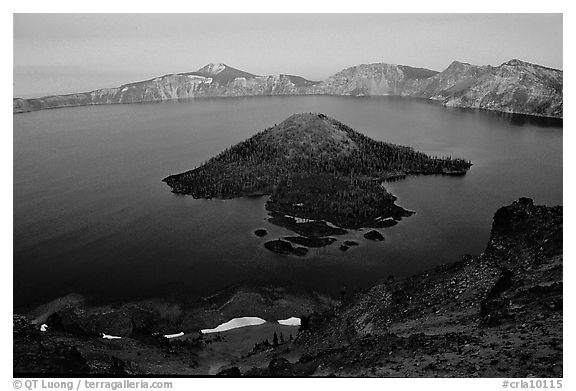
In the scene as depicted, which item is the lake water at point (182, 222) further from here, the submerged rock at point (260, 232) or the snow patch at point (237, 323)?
the snow patch at point (237, 323)

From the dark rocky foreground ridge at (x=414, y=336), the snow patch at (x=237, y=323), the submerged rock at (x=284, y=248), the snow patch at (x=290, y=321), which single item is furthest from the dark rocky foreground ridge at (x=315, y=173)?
the dark rocky foreground ridge at (x=414, y=336)

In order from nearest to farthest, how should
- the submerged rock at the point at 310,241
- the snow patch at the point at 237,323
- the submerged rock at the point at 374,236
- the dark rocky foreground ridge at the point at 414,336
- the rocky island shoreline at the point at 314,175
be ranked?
the dark rocky foreground ridge at the point at 414,336, the snow patch at the point at 237,323, the submerged rock at the point at 310,241, the submerged rock at the point at 374,236, the rocky island shoreline at the point at 314,175

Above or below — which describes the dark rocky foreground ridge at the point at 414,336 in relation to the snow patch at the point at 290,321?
above

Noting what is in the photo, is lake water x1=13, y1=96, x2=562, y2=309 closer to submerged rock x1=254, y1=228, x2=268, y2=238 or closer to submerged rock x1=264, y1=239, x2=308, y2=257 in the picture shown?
submerged rock x1=254, y1=228, x2=268, y2=238

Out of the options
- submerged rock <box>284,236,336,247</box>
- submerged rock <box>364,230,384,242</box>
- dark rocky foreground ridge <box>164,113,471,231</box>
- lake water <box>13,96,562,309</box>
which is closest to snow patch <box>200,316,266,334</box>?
lake water <box>13,96,562,309</box>

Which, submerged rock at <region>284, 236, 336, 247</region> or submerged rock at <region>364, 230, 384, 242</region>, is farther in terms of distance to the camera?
submerged rock at <region>364, 230, 384, 242</region>

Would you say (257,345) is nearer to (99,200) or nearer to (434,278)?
(434,278)

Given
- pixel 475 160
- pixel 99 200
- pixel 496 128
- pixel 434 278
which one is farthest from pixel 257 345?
pixel 496 128
